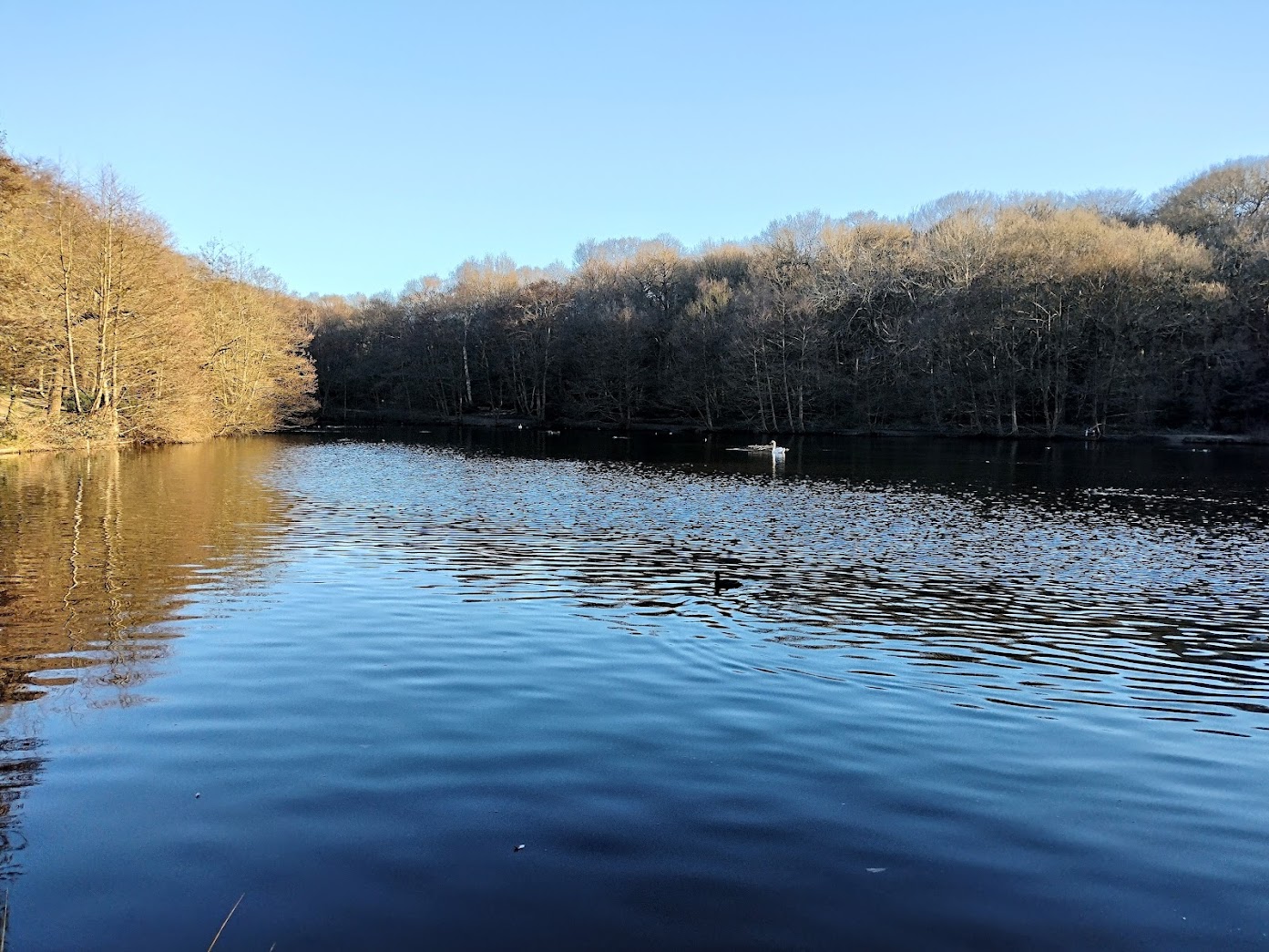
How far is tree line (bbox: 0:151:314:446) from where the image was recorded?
1375 inches

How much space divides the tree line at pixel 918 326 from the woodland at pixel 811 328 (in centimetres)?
21

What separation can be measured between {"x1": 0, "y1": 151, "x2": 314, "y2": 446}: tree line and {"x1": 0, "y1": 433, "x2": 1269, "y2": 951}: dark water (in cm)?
2044

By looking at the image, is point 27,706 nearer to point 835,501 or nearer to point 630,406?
point 835,501

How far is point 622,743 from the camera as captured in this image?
7641 millimetres

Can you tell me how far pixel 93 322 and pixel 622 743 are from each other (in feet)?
141

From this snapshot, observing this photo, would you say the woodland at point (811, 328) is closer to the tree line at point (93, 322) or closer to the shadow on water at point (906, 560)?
the tree line at point (93, 322)

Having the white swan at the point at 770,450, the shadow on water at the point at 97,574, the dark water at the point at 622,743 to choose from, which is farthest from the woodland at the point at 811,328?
the dark water at the point at 622,743

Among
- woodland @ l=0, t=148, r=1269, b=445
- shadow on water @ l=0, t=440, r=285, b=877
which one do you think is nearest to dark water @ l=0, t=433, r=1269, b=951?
shadow on water @ l=0, t=440, r=285, b=877

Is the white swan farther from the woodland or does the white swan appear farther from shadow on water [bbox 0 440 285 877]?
shadow on water [bbox 0 440 285 877]

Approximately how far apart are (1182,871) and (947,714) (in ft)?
10.4

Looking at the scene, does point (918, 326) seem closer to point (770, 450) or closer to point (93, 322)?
point (770, 450)

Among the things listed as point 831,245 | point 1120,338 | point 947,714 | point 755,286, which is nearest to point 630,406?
point 755,286

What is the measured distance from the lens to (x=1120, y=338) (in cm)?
6125

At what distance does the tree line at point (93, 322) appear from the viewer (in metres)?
34.9
